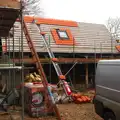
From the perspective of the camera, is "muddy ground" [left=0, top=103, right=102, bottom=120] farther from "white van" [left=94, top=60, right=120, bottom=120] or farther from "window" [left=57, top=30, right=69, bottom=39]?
"window" [left=57, top=30, right=69, bottom=39]

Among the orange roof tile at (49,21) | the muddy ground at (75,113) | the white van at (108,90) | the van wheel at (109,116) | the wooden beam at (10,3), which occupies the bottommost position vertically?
the muddy ground at (75,113)

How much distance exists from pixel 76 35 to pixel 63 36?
1.67 meters

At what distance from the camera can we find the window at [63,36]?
20.9 metres

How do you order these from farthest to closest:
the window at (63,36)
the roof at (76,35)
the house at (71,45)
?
the window at (63,36), the roof at (76,35), the house at (71,45)

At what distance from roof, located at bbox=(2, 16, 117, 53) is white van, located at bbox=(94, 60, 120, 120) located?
10.6 meters

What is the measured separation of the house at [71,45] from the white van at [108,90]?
362 inches

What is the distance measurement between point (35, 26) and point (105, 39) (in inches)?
263

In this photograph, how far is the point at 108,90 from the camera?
728 cm

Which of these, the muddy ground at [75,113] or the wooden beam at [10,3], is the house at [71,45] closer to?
the muddy ground at [75,113]

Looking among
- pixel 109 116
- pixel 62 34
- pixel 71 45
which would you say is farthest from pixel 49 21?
pixel 109 116

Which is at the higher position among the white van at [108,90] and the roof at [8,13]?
the roof at [8,13]

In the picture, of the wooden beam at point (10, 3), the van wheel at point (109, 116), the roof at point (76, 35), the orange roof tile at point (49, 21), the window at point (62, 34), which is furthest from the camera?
the orange roof tile at point (49, 21)

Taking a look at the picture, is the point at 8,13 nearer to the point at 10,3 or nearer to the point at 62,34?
the point at 10,3

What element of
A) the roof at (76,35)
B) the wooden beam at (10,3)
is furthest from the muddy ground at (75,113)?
the roof at (76,35)
